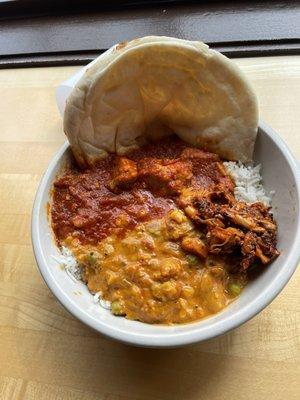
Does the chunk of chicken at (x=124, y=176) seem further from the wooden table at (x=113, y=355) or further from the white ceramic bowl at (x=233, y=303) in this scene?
the wooden table at (x=113, y=355)

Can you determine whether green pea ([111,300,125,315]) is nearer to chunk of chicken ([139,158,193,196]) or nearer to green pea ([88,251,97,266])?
green pea ([88,251,97,266])

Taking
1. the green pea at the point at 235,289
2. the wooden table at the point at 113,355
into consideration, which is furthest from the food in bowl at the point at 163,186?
the wooden table at the point at 113,355

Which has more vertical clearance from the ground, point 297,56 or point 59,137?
point 297,56

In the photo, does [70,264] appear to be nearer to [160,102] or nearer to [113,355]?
[113,355]

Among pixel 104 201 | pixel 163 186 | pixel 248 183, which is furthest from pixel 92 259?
pixel 248 183

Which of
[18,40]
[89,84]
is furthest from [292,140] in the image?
[18,40]

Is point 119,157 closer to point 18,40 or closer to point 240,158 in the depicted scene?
point 240,158
